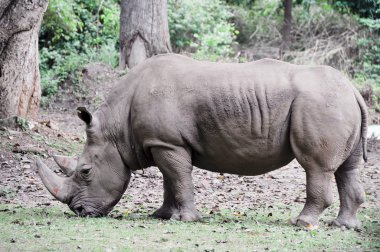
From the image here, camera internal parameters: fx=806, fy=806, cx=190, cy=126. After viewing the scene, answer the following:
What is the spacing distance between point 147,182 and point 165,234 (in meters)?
4.40

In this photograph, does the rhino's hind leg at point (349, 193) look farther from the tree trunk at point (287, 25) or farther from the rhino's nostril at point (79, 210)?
the tree trunk at point (287, 25)

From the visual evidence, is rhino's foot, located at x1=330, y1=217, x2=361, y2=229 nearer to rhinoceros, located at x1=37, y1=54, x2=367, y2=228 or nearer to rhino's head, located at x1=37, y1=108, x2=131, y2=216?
rhinoceros, located at x1=37, y1=54, x2=367, y2=228

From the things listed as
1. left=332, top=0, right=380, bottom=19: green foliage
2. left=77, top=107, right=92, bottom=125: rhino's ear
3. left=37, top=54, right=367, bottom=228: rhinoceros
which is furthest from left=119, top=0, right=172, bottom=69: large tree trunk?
left=77, top=107, right=92, bottom=125: rhino's ear

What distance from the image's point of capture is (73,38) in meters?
24.6

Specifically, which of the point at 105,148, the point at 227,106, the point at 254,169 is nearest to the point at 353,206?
the point at 254,169

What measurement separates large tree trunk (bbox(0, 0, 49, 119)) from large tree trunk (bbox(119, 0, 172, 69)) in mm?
5037

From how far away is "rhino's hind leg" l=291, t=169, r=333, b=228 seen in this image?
881 cm

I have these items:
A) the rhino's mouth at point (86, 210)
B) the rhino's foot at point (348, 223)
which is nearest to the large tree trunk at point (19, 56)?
the rhino's mouth at point (86, 210)

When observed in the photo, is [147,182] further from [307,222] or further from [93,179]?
[307,222]

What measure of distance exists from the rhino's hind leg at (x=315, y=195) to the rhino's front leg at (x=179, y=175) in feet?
4.04

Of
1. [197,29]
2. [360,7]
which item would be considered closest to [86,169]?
[360,7]

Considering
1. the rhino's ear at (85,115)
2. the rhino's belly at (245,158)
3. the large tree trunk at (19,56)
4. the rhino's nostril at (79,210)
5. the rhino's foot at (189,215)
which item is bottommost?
the rhino's nostril at (79,210)

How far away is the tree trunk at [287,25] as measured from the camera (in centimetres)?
2586

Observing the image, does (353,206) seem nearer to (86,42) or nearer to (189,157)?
(189,157)
